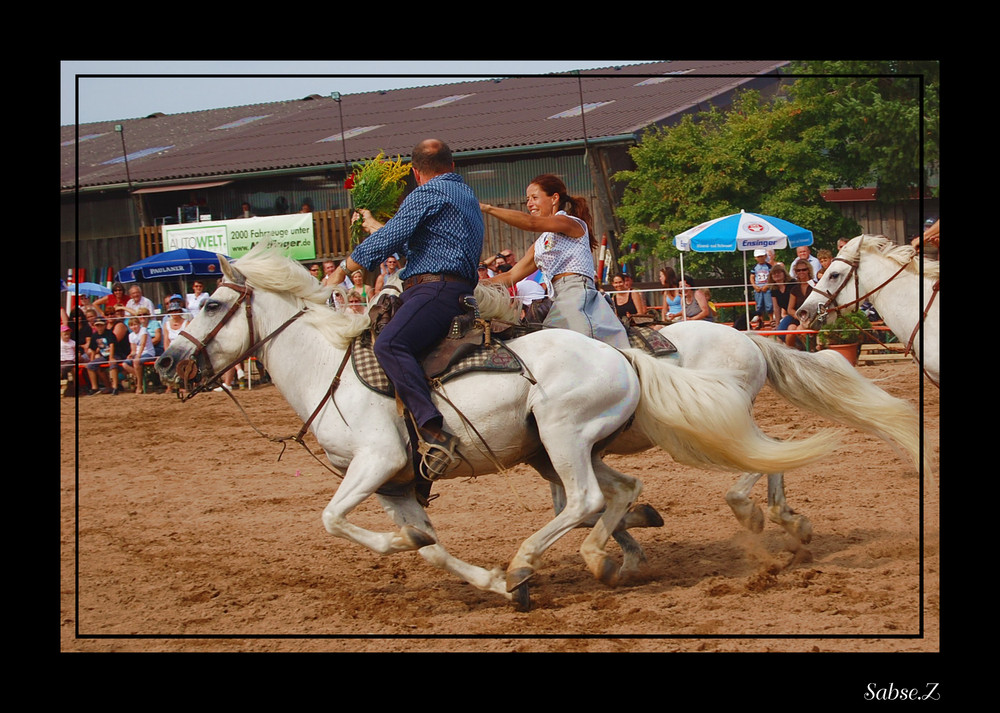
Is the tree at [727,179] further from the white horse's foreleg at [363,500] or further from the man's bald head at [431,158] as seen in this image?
the white horse's foreleg at [363,500]

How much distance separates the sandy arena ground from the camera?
479 centimetres

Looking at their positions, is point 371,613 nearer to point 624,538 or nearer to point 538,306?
point 624,538

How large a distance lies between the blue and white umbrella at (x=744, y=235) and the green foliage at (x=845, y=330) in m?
1.11

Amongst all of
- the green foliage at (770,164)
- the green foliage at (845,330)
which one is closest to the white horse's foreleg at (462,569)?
the green foliage at (845,330)

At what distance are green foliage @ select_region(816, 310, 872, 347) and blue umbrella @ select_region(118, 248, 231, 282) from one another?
9.77m

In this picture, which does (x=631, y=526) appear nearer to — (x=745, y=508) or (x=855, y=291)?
(x=745, y=508)

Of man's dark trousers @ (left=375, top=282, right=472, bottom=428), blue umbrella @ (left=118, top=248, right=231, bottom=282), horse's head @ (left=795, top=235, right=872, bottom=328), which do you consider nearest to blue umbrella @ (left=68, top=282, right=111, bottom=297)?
blue umbrella @ (left=118, top=248, right=231, bottom=282)

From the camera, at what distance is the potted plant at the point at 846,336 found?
44.4 ft

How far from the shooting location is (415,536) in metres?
5.12

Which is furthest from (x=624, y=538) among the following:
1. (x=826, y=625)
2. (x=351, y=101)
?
(x=351, y=101)

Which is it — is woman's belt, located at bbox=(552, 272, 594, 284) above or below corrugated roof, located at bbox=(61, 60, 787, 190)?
below

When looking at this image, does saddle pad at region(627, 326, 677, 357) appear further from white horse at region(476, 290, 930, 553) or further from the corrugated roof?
the corrugated roof

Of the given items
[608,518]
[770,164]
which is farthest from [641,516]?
[770,164]

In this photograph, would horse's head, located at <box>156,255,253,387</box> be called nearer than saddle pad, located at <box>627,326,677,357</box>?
Yes
